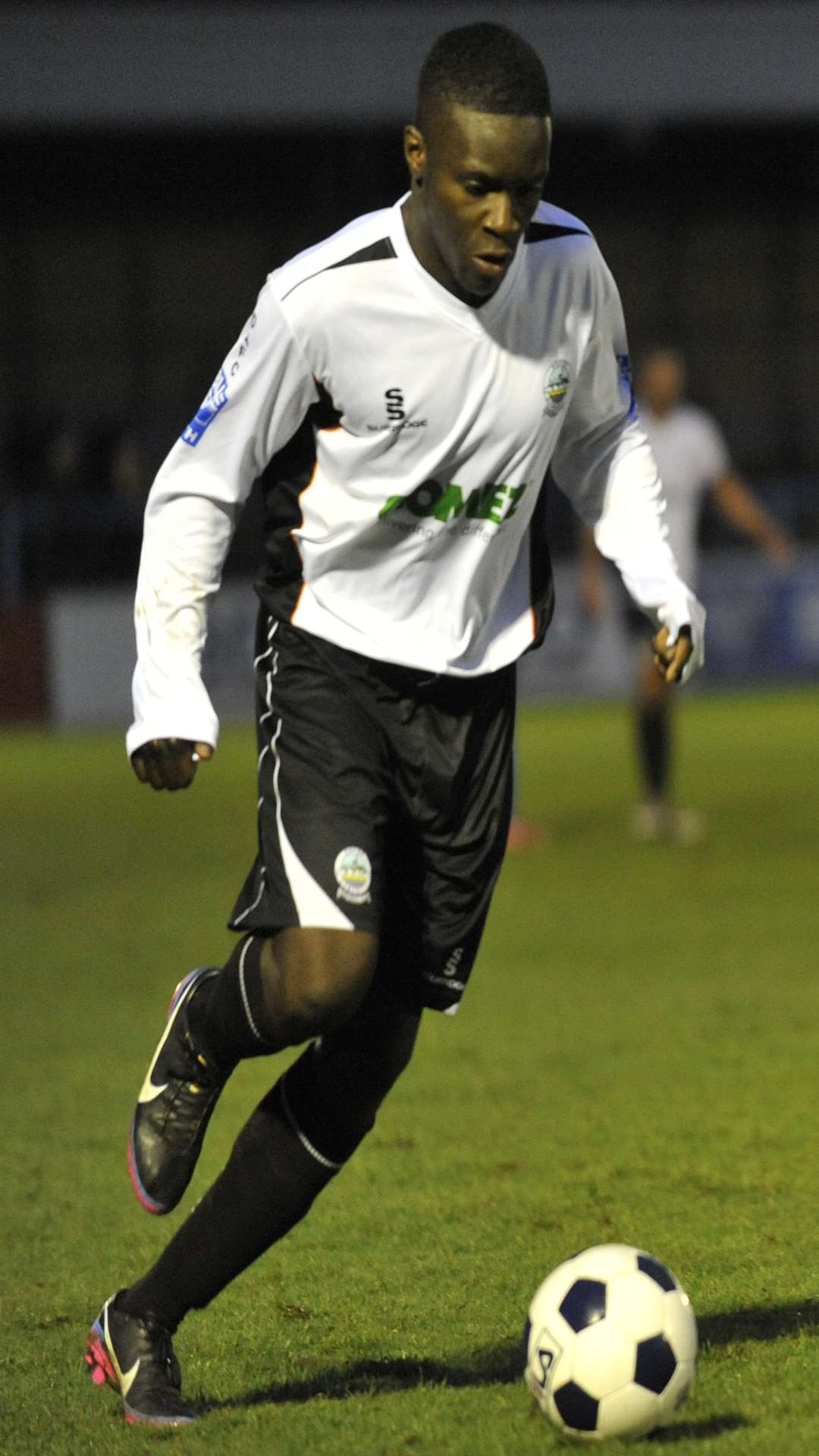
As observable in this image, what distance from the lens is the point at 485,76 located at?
3287 millimetres

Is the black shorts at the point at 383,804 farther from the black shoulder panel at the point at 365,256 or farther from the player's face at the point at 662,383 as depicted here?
the player's face at the point at 662,383

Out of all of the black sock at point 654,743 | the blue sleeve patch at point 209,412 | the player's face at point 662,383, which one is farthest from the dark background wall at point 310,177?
the blue sleeve patch at point 209,412

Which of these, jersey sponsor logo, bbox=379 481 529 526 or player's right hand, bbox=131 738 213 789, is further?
jersey sponsor logo, bbox=379 481 529 526

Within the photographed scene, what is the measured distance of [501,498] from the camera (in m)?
3.57

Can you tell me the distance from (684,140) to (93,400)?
7803 mm

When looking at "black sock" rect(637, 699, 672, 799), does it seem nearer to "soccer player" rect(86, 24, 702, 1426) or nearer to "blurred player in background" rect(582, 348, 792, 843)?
"blurred player in background" rect(582, 348, 792, 843)

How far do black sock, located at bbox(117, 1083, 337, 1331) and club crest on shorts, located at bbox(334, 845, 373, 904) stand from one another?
433 millimetres

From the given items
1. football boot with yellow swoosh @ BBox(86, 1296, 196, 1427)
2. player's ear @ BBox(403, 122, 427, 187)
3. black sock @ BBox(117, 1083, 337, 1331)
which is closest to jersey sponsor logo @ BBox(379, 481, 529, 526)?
player's ear @ BBox(403, 122, 427, 187)

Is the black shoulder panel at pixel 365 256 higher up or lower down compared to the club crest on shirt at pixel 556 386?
higher up

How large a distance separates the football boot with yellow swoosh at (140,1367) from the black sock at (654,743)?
743cm

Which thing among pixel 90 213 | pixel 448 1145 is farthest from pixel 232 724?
pixel 448 1145

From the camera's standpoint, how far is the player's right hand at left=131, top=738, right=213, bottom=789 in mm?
3336

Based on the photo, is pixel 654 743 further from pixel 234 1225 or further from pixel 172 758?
pixel 172 758

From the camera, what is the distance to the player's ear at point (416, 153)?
3.40 meters
